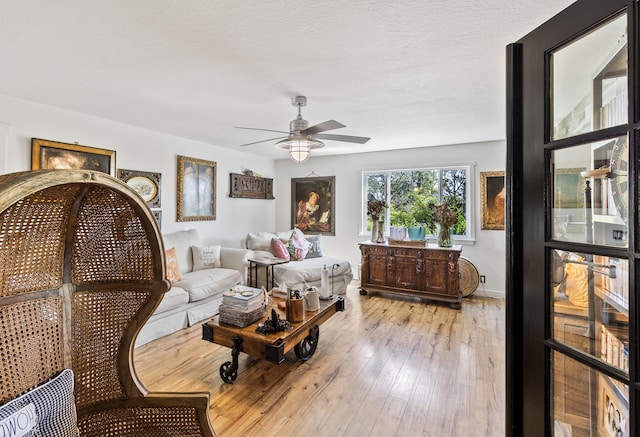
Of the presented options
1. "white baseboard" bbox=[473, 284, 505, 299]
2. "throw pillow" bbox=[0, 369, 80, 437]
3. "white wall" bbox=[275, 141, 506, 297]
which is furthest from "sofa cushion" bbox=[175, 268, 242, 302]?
"white baseboard" bbox=[473, 284, 505, 299]

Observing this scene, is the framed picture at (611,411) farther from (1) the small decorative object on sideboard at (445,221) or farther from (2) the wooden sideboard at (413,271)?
(1) the small decorative object on sideboard at (445,221)

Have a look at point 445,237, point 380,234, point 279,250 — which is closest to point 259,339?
point 279,250

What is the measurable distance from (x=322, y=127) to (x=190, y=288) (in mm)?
2340

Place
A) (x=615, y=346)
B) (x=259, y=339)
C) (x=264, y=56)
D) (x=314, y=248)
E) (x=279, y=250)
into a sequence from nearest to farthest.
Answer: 1. (x=615, y=346)
2. (x=264, y=56)
3. (x=259, y=339)
4. (x=279, y=250)
5. (x=314, y=248)

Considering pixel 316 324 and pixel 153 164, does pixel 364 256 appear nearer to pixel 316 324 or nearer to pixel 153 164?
pixel 316 324

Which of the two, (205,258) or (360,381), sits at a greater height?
(205,258)

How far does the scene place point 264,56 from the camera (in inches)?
77.9

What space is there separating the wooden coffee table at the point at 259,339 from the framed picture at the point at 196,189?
7.95ft

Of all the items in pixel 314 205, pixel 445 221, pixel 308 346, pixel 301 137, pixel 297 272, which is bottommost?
pixel 308 346

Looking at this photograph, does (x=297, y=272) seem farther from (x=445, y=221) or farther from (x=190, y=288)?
(x=445, y=221)

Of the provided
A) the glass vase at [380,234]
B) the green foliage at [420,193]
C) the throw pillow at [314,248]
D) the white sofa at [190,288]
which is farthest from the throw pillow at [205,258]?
the green foliage at [420,193]

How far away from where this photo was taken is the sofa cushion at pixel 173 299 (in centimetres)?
298

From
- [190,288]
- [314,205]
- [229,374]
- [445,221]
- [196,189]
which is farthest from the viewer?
[314,205]

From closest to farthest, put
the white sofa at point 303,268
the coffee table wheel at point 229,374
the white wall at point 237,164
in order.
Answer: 1. the coffee table wheel at point 229,374
2. the white wall at point 237,164
3. the white sofa at point 303,268
